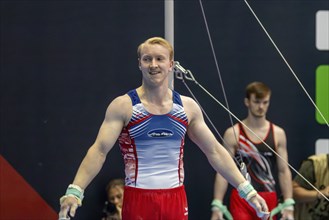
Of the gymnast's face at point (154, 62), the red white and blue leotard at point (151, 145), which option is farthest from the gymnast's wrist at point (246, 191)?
the gymnast's face at point (154, 62)

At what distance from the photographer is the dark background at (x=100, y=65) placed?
7828mm

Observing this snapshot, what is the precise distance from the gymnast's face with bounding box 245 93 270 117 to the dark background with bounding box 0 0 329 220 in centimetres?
18

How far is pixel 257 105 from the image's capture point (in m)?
7.77

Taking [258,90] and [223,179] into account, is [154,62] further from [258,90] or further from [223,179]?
[223,179]

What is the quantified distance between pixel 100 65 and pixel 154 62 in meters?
2.16

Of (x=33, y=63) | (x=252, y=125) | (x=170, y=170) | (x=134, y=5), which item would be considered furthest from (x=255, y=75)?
(x=170, y=170)

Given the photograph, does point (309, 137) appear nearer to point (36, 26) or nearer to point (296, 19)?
point (296, 19)

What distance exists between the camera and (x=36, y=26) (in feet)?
25.7

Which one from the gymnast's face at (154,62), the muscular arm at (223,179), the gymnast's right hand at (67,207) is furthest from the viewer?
the muscular arm at (223,179)

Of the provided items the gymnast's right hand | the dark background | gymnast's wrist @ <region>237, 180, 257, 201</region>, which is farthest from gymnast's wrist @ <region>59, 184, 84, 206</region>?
the dark background

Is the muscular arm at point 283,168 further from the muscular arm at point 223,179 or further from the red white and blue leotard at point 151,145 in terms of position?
the red white and blue leotard at point 151,145

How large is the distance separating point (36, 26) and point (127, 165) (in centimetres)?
233

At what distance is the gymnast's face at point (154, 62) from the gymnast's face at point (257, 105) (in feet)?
6.69

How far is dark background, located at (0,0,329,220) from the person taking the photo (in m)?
7.83
